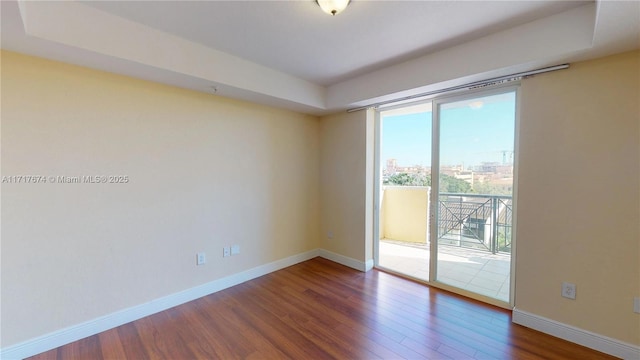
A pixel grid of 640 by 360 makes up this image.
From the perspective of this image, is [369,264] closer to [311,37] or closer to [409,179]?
[409,179]

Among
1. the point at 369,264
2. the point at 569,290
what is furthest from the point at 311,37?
the point at 569,290

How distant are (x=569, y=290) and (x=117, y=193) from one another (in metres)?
3.99

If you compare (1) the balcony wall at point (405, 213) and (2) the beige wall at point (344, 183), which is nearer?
(2) the beige wall at point (344, 183)

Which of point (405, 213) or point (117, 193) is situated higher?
point (117, 193)

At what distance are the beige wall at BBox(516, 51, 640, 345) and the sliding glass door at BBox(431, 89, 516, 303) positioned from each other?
10.2 inches

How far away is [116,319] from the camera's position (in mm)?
2242

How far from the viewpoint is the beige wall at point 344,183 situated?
353cm

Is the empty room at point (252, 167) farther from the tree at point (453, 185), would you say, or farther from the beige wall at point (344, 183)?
the beige wall at point (344, 183)

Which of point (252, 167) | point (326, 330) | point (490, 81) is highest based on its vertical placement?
point (490, 81)

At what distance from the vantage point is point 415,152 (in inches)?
152

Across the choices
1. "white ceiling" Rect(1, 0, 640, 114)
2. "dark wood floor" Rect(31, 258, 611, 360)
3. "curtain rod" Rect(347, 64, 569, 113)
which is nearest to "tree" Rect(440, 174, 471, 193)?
"curtain rod" Rect(347, 64, 569, 113)

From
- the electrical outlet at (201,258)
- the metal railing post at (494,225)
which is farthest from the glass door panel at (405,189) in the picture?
the electrical outlet at (201,258)

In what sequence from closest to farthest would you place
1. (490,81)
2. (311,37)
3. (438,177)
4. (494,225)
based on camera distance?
(311,37) < (490,81) < (494,225) < (438,177)

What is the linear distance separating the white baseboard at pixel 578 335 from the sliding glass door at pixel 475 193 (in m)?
0.30
